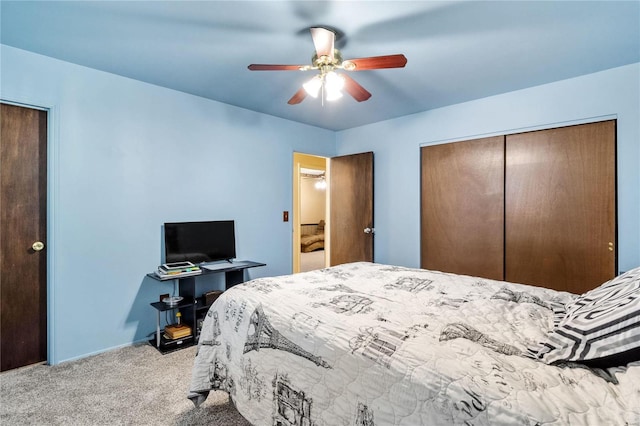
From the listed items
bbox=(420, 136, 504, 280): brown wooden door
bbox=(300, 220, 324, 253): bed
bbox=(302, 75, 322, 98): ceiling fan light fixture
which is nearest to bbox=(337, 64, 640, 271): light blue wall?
bbox=(420, 136, 504, 280): brown wooden door

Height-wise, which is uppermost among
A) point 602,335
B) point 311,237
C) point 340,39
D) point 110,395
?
point 340,39

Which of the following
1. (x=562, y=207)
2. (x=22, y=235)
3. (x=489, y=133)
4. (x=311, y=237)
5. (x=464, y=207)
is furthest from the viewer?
(x=311, y=237)

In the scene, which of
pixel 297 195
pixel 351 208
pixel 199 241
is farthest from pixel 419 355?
pixel 297 195

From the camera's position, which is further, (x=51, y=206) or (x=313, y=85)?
(x=51, y=206)

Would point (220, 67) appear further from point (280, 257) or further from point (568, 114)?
point (568, 114)

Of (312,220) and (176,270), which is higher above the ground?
(312,220)

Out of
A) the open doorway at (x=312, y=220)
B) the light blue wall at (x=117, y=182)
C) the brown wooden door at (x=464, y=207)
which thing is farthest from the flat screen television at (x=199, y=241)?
the open doorway at (x=312, y=220)

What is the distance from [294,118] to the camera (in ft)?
13.3

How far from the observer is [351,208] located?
443 cm

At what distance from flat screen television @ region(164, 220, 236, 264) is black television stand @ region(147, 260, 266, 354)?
107 mm

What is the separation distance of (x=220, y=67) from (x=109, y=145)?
3.88 feet

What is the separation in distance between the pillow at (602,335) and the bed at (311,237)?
7.40m

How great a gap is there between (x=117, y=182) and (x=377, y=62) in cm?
237

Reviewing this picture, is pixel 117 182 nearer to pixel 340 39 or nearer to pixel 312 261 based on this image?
pixel 340 39
